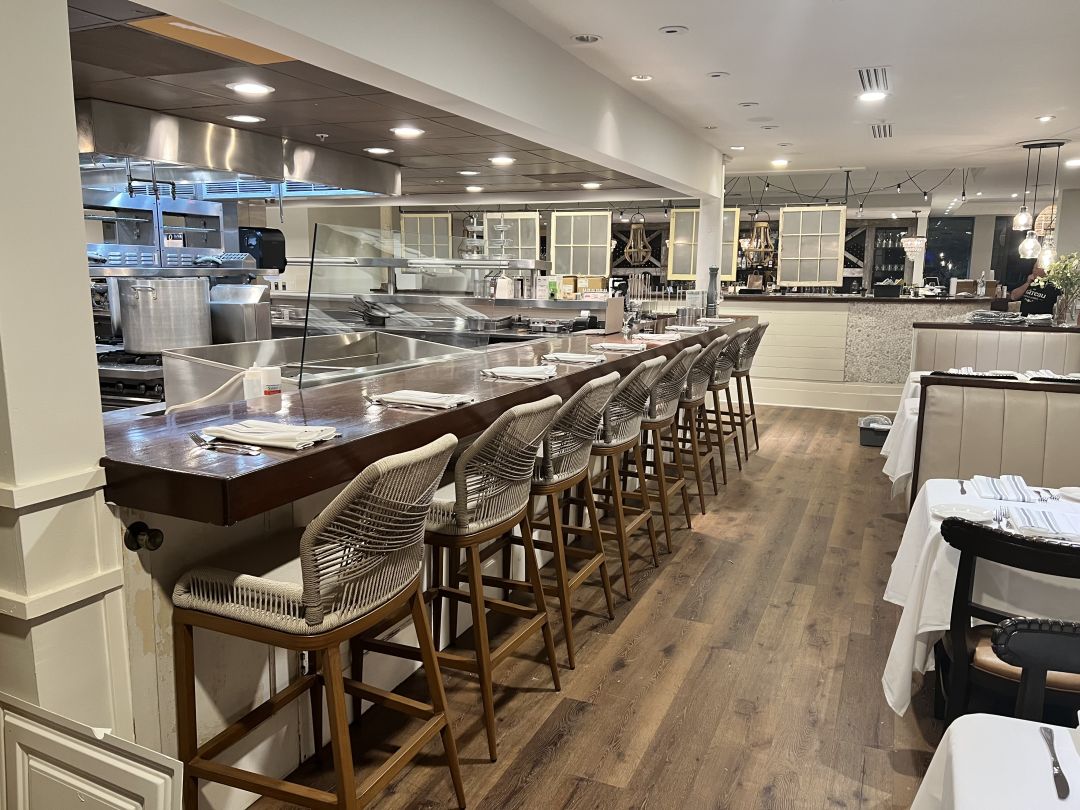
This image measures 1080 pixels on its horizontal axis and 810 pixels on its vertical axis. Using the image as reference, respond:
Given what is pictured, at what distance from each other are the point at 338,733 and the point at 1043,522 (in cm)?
213

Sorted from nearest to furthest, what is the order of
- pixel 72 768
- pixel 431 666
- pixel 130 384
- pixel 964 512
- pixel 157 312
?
pixel 72 768 < pixel 431 666 < pixel 964 512 < pixel 130 384 < pixel 157 312

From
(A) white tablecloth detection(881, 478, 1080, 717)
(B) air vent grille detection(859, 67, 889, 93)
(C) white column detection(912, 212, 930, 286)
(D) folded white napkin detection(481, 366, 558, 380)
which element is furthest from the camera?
(C) white column detection(912, 212, 930, 286)

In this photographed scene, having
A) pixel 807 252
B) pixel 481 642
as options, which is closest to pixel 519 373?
pixel 481 642

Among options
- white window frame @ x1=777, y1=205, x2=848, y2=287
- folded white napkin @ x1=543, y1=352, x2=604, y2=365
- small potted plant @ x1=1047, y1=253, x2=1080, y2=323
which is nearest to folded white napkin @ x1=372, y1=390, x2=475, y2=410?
folded white napkin @ x1=543, y1=352, x2=604, y2=365

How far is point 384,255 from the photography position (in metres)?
3.76

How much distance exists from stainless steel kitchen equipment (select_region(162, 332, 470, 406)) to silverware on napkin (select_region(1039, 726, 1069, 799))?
2438mm

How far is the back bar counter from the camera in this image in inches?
70.0

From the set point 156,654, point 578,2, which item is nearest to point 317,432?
point 156,654

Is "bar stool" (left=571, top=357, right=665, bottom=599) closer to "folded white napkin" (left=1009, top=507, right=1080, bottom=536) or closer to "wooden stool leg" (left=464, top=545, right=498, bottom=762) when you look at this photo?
"wooden stool leg" (left=464, top=545, right=498, bottom=762)

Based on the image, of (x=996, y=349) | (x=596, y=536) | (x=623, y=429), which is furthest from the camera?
(x=996, y=349)

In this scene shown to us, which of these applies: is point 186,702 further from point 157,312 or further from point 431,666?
point 157,312

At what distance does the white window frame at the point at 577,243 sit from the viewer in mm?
11070

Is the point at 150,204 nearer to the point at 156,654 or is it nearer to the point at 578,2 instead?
the point at 578,2

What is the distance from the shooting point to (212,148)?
4.93m
